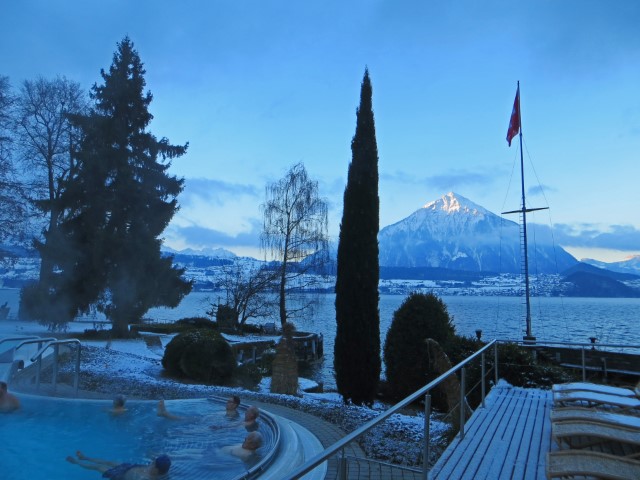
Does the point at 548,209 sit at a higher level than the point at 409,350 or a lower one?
higher

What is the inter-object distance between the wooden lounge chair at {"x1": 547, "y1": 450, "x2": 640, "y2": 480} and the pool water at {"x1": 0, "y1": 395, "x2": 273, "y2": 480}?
12.3ft

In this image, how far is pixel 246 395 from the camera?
956 cm

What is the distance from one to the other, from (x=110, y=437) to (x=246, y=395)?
2.66 meters

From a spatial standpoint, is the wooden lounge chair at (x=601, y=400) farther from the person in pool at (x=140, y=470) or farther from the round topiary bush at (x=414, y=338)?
the round topiary bush at (x=414, y=338)

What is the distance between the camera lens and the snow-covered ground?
6.11m

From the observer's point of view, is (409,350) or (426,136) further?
(426,136)

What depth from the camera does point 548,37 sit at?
9.23 meters

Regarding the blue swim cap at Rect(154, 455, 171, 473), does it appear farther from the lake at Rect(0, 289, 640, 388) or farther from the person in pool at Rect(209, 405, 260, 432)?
the lake at Rect(0, 289, 640, 388)

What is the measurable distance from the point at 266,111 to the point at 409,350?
8088 mm

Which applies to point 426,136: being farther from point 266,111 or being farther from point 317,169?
point 317,169

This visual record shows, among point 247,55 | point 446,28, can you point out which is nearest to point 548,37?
point 446,28

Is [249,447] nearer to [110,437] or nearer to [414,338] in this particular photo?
[110,437]

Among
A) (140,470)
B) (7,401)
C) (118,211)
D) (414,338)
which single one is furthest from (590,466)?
(118,211)

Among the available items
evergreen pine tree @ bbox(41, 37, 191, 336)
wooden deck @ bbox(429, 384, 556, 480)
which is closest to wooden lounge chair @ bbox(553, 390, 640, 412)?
wooden deck @ bbox(429, 384, 556, 480)
